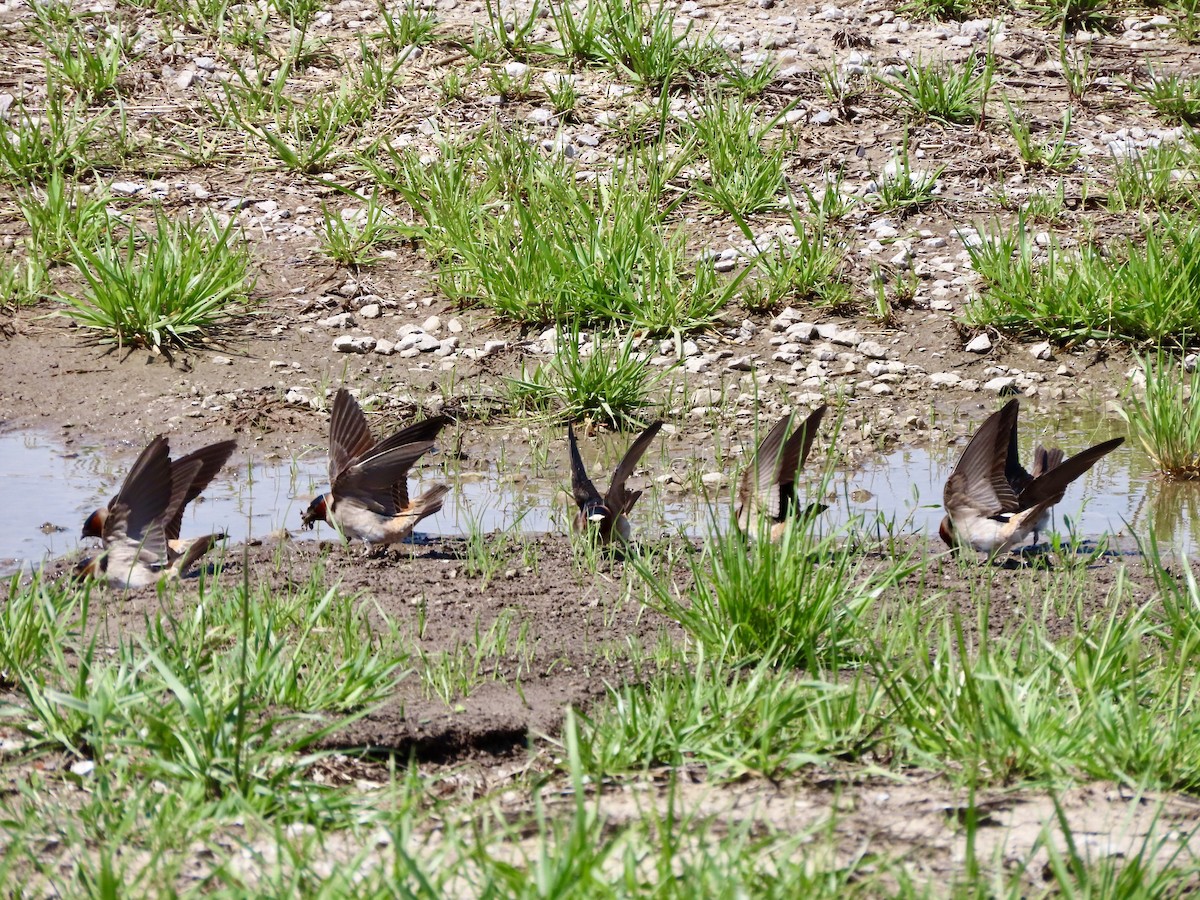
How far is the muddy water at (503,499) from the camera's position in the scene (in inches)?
226

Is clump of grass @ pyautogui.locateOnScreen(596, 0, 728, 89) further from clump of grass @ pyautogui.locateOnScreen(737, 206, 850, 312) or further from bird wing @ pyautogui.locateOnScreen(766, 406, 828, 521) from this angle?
bird wing @ pyautogui.locateOnScreen(766, 406, 828, 521)

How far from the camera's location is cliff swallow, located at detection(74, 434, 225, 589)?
4.80m

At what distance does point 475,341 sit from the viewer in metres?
8.04

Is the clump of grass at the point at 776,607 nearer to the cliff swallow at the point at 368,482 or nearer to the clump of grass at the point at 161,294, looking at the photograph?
the cliff swallow at the point at 368,482

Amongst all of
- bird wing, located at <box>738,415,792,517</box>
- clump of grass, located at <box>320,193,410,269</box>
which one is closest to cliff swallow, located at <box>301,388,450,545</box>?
bird wing, located at <box>738,415,792,517</box>

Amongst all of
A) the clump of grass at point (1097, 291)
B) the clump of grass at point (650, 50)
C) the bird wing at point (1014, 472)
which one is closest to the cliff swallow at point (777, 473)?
the bird wing at point (1014, 472)

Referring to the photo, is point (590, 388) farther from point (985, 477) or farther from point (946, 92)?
point (946, 92)

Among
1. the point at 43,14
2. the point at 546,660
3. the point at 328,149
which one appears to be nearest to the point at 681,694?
the point at 546,660

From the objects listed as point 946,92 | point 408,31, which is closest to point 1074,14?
point 946,92

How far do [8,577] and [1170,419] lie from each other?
498 centimetres

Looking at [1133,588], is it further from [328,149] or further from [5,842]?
[328,149]

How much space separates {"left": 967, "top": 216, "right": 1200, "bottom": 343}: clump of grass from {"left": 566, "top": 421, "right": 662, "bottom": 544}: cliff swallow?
3.52 m

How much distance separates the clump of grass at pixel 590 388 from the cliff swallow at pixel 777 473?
6.12 feet

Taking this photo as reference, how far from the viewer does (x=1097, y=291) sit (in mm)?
7832
